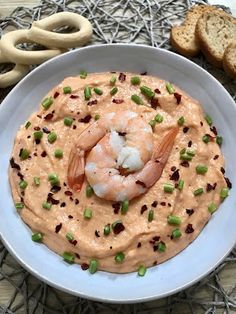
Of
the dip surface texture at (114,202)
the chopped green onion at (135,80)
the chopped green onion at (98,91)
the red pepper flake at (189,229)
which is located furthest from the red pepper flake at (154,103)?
the red pepper flake at (189,229)

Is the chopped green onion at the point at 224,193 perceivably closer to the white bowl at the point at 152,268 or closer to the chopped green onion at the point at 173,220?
the white bowl at the point at 152,268

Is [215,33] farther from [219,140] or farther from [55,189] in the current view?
[55,189]

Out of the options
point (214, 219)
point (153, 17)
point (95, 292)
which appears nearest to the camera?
point (95, 292)

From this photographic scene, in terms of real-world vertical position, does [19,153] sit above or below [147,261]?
above

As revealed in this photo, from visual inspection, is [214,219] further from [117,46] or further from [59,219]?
[117,46]

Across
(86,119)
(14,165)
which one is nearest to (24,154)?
(14,165)

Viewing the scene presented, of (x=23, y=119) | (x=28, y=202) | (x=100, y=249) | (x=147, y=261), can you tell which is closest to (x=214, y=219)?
(x=147, y=261)

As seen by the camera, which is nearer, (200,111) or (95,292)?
(95,292)
